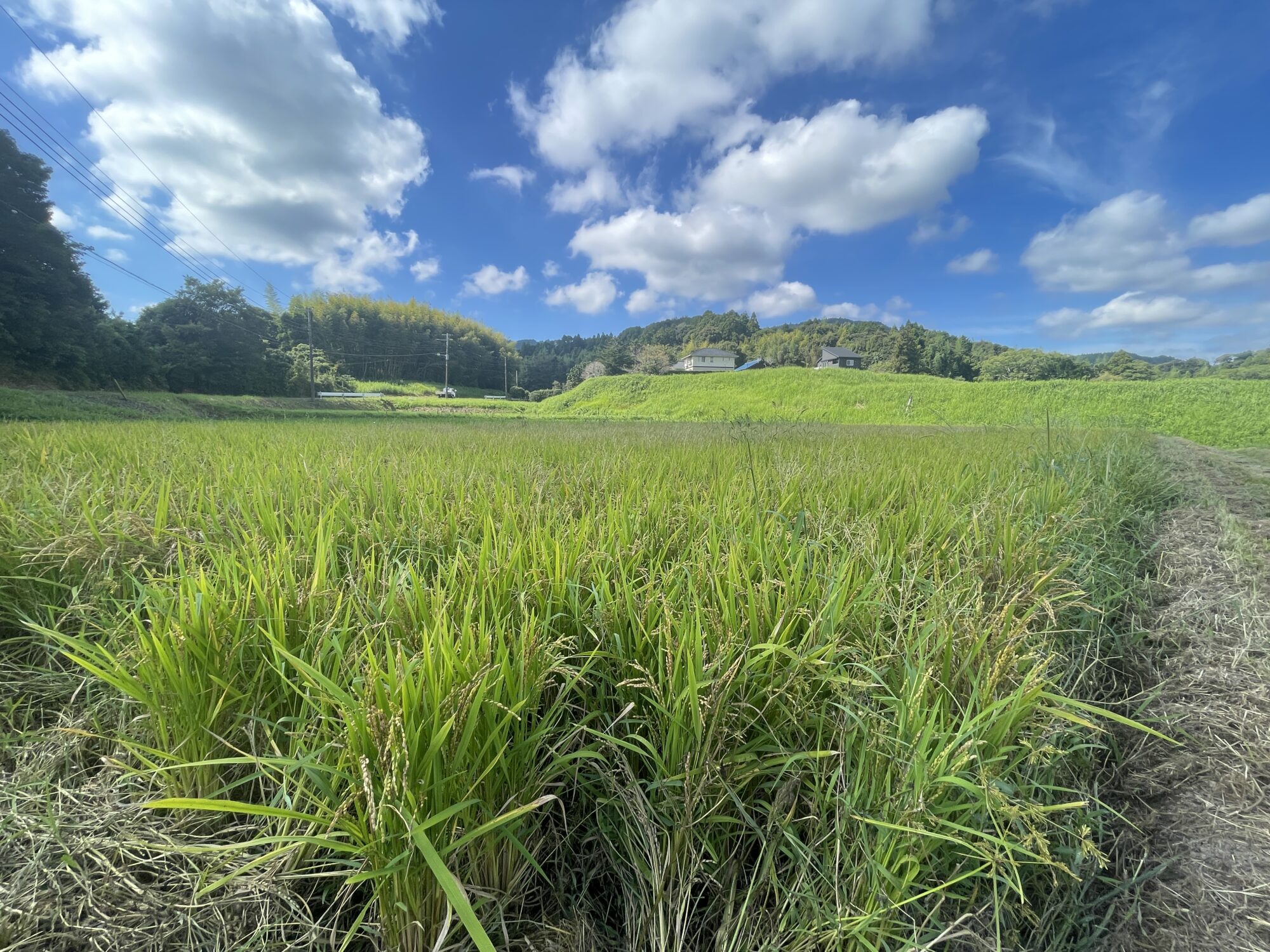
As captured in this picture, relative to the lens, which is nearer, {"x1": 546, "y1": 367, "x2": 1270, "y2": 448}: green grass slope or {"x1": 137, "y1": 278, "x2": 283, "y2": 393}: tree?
{"x1": 546, "y1": 367, "x2": 1270, "y2": 448}: green grass slope

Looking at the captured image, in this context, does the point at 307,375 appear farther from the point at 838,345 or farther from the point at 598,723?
the point at 838,345

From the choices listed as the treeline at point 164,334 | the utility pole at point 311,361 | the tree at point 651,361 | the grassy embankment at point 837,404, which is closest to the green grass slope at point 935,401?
the grassy embankment at point 837,404

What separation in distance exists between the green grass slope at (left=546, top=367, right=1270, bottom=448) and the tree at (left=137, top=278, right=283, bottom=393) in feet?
68.7

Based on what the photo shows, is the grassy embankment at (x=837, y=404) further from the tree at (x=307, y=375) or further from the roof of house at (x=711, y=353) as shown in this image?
the roof of house at (x=711, y=353)

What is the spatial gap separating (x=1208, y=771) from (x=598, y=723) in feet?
5.82

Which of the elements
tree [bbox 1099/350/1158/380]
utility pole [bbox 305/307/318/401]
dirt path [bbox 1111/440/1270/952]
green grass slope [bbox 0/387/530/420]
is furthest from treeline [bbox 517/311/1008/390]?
dirt path [bbox 1111/440/1270/952]

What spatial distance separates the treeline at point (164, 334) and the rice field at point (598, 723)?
2422 centimetres

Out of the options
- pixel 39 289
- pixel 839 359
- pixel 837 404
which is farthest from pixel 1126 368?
pixel 39 289

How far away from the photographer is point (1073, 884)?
3.49ft

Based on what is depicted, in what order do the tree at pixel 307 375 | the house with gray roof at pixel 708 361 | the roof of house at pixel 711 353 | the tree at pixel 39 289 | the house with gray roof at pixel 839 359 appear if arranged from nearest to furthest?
the tree at pixel 39 289, the tree at pixel 307 375, the house with gray roof at pixel 839 359, the house with gray roof at pixel 708 361, the roof of house at pixel 711 353

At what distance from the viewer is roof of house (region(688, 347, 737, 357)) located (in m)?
68.8

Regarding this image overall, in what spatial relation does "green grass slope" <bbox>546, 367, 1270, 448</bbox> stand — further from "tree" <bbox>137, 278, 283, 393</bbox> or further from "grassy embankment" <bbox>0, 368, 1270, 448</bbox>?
"tree" <bbox>137, 278, 283, 393</bbox>

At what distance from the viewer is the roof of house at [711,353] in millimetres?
68825

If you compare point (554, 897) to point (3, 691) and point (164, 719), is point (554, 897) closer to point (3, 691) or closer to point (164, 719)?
point (164, 719)
